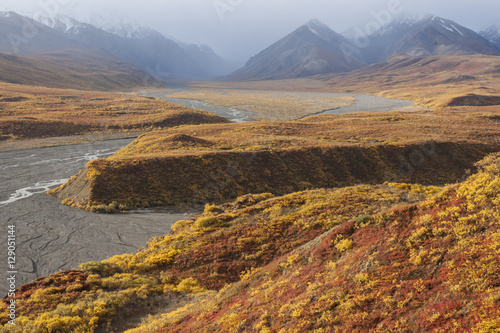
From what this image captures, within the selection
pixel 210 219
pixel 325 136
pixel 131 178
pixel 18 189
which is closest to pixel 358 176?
pixel 325 136

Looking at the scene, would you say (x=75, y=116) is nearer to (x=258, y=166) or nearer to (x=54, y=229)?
(x=258, y=166)

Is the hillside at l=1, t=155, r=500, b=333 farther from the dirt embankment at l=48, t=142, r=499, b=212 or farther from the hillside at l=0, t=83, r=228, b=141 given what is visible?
the hillside at l=0, t=83, r=228, b=141

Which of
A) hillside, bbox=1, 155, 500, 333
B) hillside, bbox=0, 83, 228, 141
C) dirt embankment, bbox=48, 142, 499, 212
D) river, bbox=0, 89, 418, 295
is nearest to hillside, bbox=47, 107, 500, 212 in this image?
dirt embankment, bbox=48, 142, 499, 212

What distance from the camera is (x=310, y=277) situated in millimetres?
13625

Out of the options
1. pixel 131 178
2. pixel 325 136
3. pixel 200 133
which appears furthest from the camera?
pixel 200 133

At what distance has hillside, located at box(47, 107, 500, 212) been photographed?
39156 mm

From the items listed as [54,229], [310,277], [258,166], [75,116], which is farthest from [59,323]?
[75,116]

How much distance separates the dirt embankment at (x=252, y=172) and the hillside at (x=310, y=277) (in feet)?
49.6

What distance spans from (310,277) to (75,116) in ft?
341

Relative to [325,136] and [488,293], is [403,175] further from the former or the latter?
[488,293]

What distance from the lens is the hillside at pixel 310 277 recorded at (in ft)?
32.2

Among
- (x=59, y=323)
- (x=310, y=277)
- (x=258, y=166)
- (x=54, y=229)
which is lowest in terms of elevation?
(x=54, y=229)

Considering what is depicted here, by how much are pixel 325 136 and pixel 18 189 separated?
51.8 metres

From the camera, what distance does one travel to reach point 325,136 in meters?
66.6
